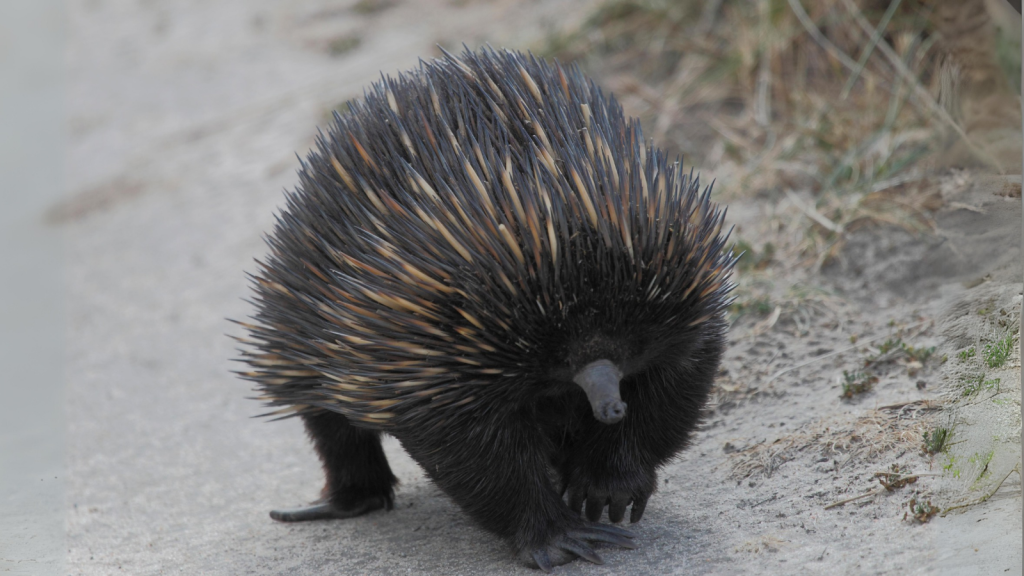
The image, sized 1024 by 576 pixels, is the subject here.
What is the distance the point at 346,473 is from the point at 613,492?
1154mm

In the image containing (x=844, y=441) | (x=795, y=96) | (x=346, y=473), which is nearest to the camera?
(x=844, y=441)

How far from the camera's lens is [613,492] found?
3.48m

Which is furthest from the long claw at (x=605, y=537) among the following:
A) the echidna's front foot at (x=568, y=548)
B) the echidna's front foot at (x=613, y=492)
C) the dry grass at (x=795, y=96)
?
the dry grass at (x=795, y=96)

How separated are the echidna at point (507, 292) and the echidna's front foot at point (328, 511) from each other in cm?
66

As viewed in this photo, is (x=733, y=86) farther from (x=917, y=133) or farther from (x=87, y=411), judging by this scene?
(x=87, y=411)

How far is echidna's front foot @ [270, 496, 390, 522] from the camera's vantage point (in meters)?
4.15

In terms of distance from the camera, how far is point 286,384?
369cm

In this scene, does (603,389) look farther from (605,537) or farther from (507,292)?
(605,537)

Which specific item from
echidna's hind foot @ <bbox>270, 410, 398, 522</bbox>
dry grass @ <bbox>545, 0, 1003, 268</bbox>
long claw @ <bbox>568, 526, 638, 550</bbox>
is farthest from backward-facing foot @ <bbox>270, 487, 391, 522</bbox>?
dry grass @ <bbox>545, 0, 1003, 268</bbox>

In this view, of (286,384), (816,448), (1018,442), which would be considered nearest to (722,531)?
(816,448)

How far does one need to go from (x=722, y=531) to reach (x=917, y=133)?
335 centimetres

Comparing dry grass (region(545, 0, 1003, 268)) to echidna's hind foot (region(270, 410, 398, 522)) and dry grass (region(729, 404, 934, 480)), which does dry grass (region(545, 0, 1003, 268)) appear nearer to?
dry grass (region(729, 404, 934, 480))

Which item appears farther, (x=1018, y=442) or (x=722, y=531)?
(x=722, y=531)

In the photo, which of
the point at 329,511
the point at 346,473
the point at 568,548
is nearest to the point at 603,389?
the point at 568,548
